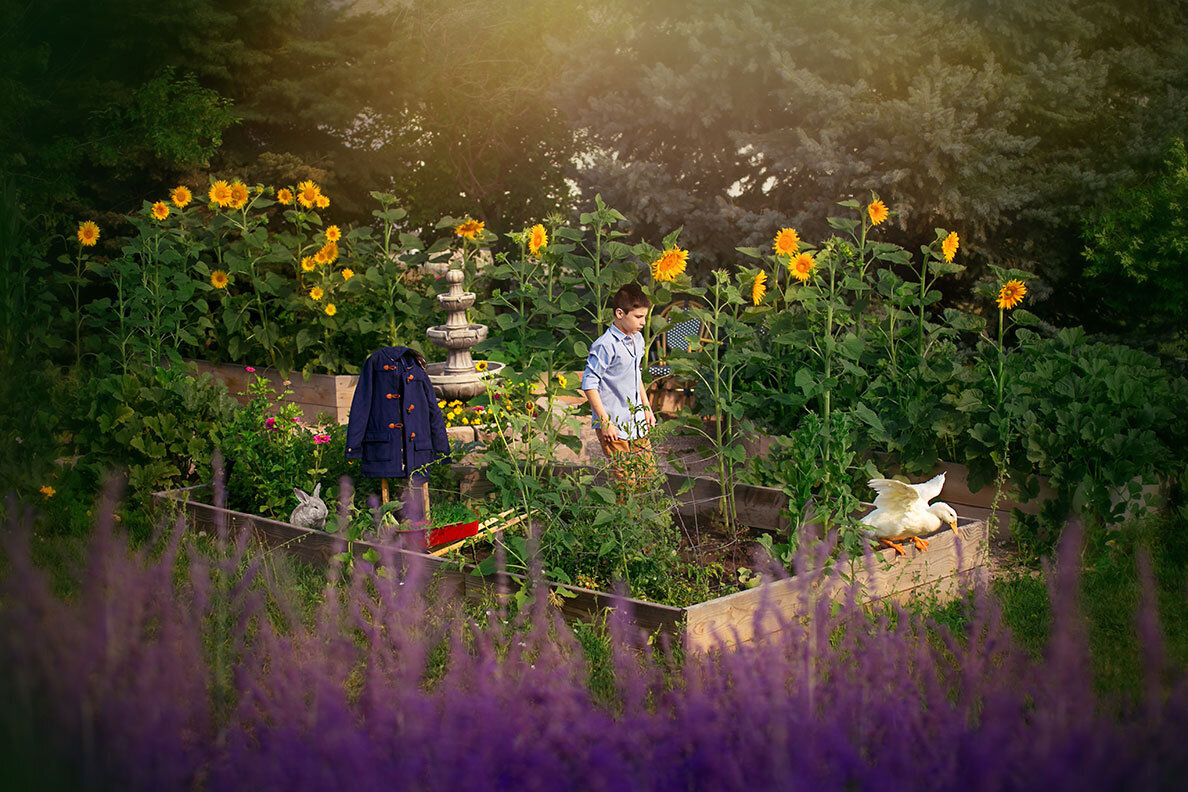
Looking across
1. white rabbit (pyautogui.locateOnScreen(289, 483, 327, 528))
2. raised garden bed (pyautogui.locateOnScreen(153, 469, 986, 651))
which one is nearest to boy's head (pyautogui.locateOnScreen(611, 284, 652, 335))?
raised garden bed (pyautogui.locateOnScreen(153, 469, 986, 651))

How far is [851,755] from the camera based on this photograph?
1427 millimetres

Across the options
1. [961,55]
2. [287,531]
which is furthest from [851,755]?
[961,55]

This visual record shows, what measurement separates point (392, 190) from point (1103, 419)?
11741 millimetres

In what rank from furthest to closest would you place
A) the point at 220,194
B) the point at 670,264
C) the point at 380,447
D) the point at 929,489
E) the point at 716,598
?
the point at 220,194 → the point at 380,447 → the point at 670,264 → the point at 929,489 → the point at 716,598

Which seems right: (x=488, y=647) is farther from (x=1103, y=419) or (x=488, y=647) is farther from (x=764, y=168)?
(x=764, y=168)

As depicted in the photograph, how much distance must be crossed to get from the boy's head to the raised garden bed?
0.72 m

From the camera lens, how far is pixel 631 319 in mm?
4887

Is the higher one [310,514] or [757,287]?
[757,287]

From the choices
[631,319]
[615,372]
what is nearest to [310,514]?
[615,372]

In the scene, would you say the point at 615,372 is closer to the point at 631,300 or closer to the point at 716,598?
the point at 631,300

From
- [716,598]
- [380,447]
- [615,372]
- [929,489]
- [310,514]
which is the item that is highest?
[615,372]

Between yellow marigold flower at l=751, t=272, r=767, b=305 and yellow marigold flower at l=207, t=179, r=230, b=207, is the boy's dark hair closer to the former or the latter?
yellow marigold flower at l=751, t=272, r=767, b=305

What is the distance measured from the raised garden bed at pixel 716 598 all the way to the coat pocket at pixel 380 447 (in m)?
0.42

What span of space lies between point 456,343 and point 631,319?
2.49m
